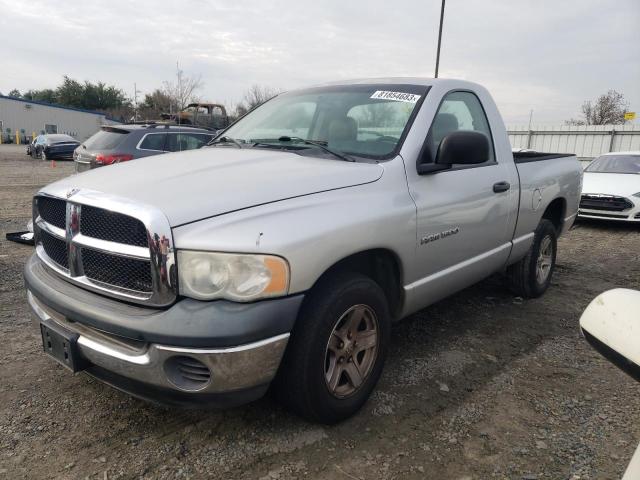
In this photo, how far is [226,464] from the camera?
2279 millimetres

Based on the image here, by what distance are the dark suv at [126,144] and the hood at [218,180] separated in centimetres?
597

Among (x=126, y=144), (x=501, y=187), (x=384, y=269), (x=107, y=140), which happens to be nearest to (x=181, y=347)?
(x=384, y=269)

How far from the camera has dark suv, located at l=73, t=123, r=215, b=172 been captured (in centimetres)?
846

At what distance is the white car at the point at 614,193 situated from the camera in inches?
338

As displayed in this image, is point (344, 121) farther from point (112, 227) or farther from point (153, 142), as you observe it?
point (153, 142)

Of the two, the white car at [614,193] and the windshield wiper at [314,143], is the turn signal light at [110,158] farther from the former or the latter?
the white car at [614,193]

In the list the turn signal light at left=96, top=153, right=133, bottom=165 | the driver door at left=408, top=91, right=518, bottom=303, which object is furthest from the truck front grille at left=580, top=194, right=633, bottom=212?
the turn signal light at left=96, top=153, right=133, bottom=165

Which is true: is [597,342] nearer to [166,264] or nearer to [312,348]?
[312,348]

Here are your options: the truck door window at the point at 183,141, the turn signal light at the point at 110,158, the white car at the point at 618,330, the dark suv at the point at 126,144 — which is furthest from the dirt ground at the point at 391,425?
the truck door window at the point at 183,141

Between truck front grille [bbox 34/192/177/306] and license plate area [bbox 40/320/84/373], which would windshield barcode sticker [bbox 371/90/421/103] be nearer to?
truck front grille [bbox 34/192/177/306]

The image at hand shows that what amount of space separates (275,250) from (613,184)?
8.92 metres

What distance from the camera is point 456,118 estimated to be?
3.50m

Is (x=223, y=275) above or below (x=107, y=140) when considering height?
below

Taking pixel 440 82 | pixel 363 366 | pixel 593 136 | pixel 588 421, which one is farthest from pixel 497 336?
pixel 593 136
